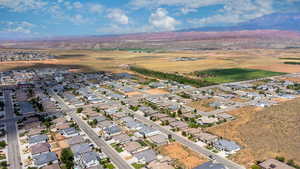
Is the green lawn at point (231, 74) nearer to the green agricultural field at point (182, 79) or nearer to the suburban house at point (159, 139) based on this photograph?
the green agricultural field at point (182, 79)

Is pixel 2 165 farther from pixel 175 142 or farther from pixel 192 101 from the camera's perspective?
pixel 192 101

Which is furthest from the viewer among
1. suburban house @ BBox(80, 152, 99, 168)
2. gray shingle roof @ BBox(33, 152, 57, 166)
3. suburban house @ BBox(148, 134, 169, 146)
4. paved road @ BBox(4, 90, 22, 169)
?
suburban house @ BBox(148, 134, 169, 146)

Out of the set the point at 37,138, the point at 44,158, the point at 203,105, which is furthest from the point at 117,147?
the point at 203,105

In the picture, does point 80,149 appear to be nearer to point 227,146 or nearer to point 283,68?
point 227,146

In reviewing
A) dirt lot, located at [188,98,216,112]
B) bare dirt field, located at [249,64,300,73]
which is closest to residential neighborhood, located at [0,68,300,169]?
dirt lot, located at [188,98,216,112]

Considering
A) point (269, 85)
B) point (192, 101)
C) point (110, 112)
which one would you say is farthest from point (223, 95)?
point (110, 112)

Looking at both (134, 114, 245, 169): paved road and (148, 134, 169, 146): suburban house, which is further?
(148, 134, 169, 146): suburban house

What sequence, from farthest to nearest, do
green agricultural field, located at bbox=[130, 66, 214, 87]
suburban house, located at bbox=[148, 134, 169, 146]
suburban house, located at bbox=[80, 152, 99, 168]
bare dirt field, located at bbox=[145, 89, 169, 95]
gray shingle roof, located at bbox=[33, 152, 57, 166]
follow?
green agricultural field, located at bbox=[130, 66, 214, 87] < bare dirt field, located at bbox=[145, 89, 169, 95] < suburban house, located at bbox=[148, 134, 169, 146] < gray shingle roof, located at bbox=[33, 152, 57, 166] < suburban house, located at bbox=[80, 152, 99, 168]

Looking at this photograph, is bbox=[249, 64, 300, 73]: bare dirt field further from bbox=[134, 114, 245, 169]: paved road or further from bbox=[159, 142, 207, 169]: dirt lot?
bbox=[159, 142, 207, 169]: dirt lot
